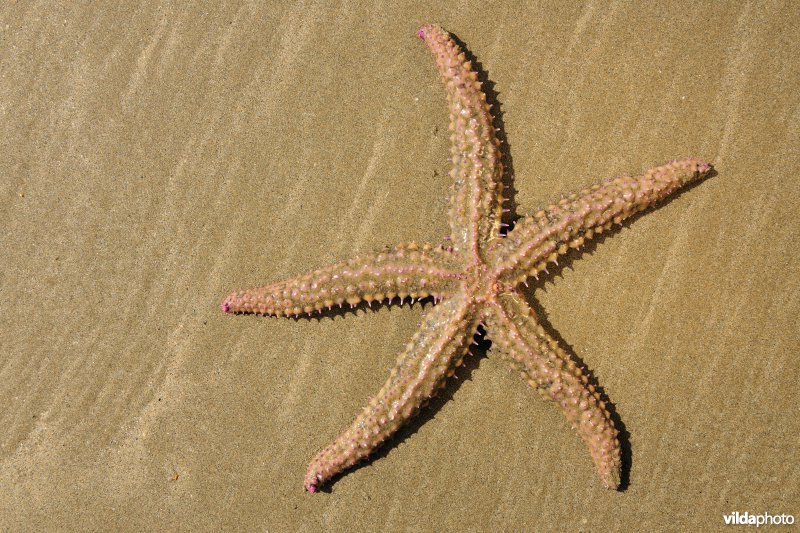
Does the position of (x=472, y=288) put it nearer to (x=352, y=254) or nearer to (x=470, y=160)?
(x=470, y=160)

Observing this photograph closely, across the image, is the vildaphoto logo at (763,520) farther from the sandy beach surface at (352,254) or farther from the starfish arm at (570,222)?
the starfish arm at (570,222)

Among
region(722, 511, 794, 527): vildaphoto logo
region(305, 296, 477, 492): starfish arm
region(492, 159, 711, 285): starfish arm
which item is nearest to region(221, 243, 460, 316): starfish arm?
region(305, 296, 477, 492): starfish arm

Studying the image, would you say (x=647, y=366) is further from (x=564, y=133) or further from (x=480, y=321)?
(x=564, y=133)

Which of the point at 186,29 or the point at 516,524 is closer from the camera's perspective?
the point at 516,524

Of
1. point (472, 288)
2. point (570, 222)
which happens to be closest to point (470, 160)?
point (570, 222)

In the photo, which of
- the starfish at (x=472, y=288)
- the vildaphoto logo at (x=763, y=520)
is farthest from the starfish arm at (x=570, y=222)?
the vildaphoto logo at (x=763, y=520)

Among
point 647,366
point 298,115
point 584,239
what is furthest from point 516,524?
point 298,115
